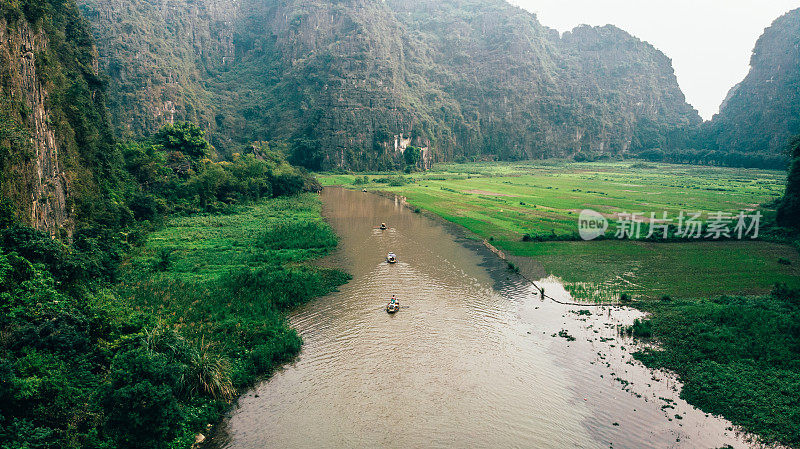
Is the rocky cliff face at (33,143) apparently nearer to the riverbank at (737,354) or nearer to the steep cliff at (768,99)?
the riverbank at (737,354)

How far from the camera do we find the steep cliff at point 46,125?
1680 centimetres

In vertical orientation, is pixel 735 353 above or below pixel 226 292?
below

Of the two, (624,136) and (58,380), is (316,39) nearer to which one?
(624,136)

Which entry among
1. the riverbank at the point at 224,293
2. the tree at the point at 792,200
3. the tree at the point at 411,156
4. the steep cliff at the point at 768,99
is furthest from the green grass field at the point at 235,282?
the steep cliff at the point at 768,99

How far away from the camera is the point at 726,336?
17.6m

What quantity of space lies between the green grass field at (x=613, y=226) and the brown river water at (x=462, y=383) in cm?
565

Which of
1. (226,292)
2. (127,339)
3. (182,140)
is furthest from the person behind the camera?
(182,140)

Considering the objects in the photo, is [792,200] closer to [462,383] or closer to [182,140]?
[462,383]

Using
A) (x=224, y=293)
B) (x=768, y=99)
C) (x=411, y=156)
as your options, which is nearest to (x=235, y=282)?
(x=224, y=293)

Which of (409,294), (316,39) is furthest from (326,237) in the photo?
(316,39)

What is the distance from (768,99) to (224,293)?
17295 centimetres

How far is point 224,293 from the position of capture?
21.4 meters

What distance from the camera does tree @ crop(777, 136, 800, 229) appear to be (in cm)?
3725

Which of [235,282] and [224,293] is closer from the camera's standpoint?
[224,293]
